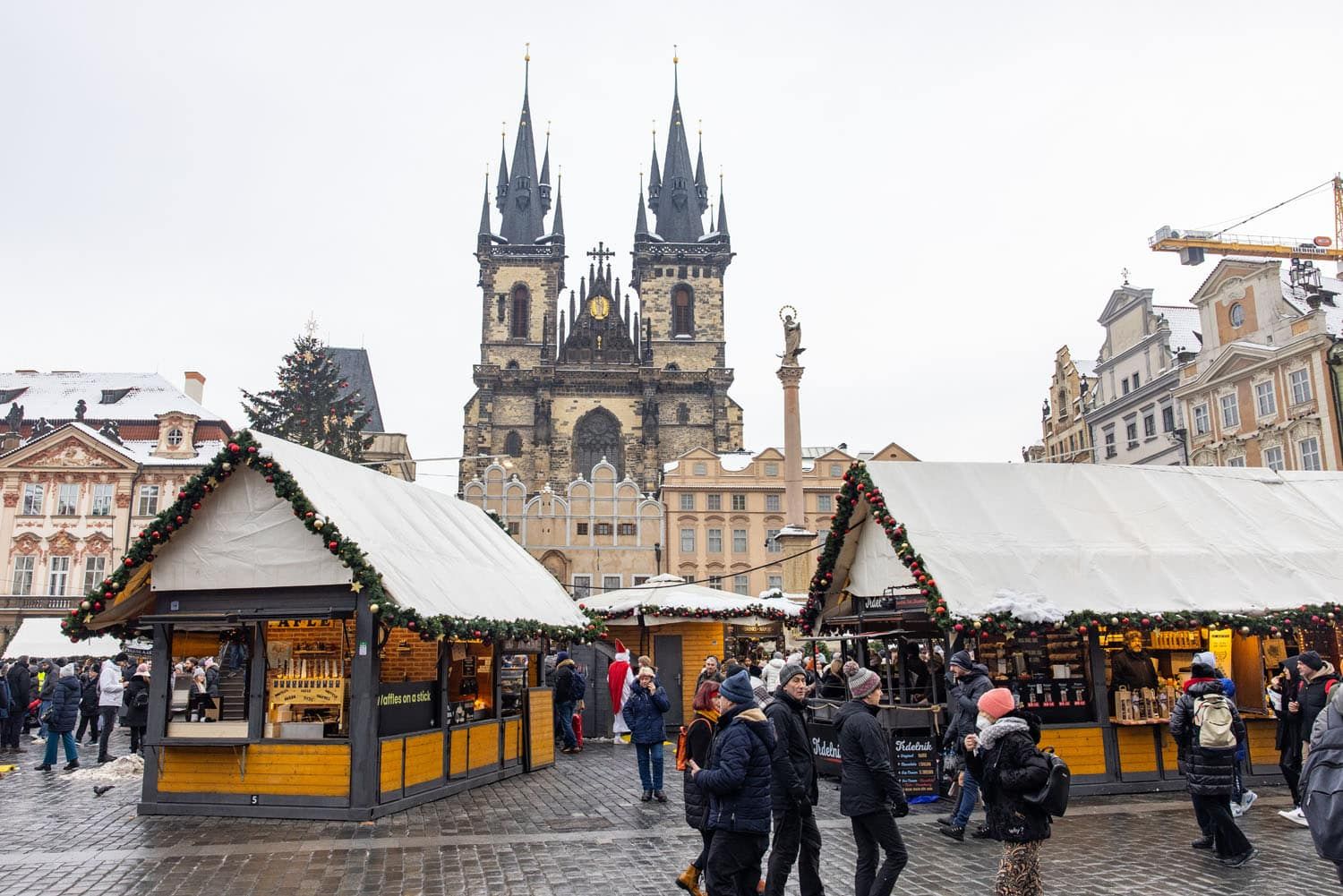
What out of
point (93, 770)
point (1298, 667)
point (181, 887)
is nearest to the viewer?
point (181, 887)

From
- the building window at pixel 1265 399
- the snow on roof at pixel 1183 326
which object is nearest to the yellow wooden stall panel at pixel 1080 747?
the building window at pixel 1265 399

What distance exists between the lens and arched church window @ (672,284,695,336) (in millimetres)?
74500

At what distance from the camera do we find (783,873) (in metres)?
6.89

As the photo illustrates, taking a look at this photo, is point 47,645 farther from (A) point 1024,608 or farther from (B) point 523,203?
(B) point 523,203

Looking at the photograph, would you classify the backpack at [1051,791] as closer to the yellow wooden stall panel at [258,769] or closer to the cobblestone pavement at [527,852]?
the cobblestone pavement at [527,852]

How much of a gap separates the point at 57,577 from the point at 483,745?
39806 mm

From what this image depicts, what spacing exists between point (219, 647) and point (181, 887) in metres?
4.83

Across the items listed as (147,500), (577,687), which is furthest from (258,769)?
(147,500)

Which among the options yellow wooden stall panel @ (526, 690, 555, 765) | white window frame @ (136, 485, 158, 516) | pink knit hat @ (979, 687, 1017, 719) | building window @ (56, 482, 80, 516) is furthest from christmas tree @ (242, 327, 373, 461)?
pink knit hat @ (979, 687, 1017, 719)

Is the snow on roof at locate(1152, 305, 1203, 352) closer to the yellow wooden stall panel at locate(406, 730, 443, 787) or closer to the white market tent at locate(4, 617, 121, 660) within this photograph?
the yellow wooden stall panel at locate(406, 730, 443, 787)

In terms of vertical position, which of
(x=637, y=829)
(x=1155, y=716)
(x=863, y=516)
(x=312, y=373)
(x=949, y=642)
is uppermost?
(x=312, y=373)

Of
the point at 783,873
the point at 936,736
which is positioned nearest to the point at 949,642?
the point at 936,736

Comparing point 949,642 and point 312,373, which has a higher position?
point 312,373

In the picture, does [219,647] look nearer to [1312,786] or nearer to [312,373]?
[1312,786]
